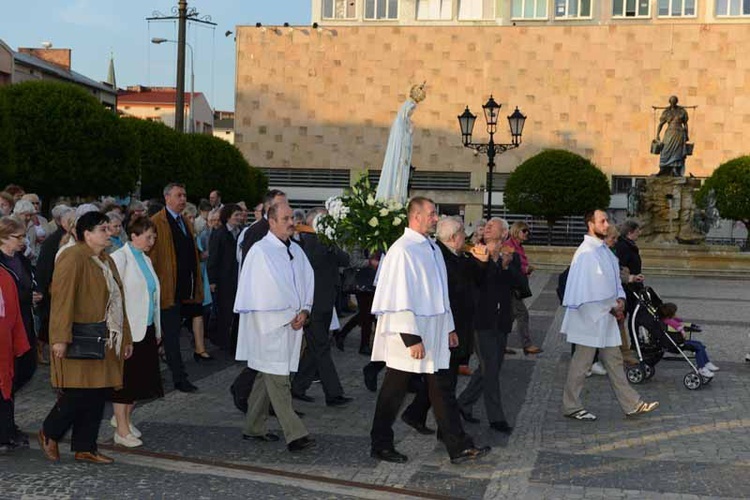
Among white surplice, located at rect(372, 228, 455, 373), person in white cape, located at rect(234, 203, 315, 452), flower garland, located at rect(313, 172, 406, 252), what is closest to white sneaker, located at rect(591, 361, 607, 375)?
flower garland, located at rect(313, 172, 406, 252)

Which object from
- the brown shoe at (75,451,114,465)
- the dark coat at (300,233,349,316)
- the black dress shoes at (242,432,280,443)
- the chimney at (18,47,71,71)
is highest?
the chimney at (18,47,71,71)

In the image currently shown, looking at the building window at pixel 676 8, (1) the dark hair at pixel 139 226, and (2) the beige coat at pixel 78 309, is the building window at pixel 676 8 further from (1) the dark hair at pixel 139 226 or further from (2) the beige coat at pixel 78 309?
(2) the beige coat at pixel 78 309

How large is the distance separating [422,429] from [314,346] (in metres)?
1.83

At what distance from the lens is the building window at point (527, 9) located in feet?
225

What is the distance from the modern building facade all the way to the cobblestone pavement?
5258cm

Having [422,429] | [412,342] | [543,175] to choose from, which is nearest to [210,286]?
[422,429]

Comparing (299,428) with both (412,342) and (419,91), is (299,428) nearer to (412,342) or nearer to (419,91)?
(412,342)

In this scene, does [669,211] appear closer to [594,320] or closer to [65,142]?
[65,142]

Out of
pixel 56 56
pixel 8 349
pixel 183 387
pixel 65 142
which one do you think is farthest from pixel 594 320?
pixel 56 56

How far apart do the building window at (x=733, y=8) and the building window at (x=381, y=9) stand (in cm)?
2011

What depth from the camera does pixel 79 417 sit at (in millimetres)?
7430

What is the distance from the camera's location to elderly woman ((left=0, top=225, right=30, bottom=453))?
7668 mm

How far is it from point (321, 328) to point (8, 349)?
3.32m

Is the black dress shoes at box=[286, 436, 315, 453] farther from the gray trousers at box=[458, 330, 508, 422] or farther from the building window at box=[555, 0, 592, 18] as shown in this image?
the building window at box=[555, 0, 592, 18]
